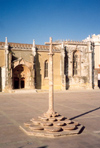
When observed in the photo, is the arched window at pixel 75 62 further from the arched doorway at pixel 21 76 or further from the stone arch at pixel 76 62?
the arched doorway at pixel 21 76

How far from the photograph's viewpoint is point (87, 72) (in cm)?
4062

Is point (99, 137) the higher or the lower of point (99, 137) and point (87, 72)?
the lower

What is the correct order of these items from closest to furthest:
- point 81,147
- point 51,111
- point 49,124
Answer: point 81,147, point 49,124, point 51,111

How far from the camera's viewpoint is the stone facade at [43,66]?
111 feet

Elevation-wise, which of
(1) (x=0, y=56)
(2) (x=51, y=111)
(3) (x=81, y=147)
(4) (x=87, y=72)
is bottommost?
(3) (x=81, y=147)

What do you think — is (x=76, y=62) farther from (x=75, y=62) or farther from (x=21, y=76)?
(x=21, y=76)

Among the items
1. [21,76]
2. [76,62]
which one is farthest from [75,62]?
[21,76]

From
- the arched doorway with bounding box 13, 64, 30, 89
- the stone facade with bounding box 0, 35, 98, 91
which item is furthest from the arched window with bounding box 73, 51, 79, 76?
the arched doorway with bounding box 13, 64, 30, 89

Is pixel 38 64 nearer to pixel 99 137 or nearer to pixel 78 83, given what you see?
pixel 78 83

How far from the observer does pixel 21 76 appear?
36.3m

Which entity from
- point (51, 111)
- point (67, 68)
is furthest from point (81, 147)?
point (67, 68)

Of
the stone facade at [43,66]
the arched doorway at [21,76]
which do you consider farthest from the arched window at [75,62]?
the arched doorway at [21,76]

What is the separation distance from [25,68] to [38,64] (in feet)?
8.38

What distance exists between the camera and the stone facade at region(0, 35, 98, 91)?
111ft
